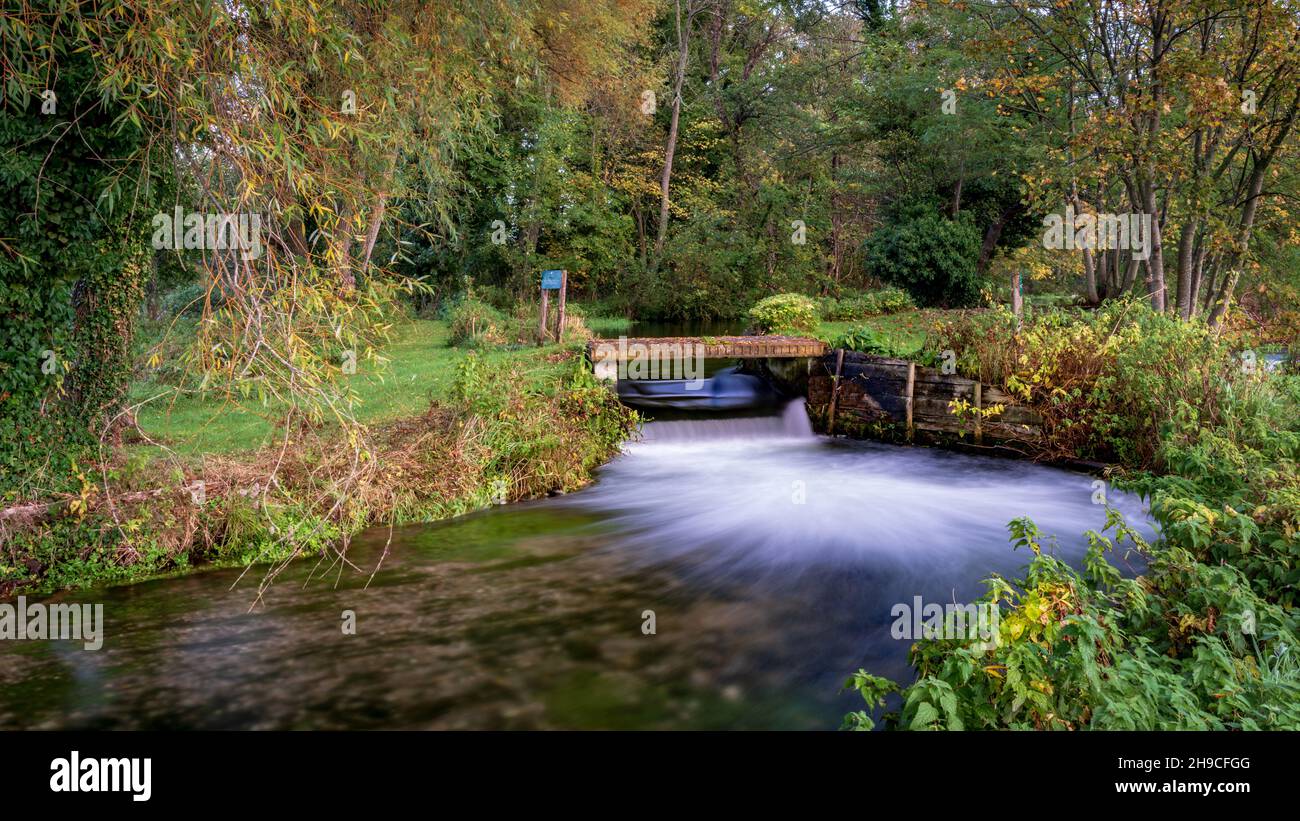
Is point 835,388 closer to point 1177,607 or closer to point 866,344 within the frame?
point 866,344

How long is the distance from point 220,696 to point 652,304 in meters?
27.4

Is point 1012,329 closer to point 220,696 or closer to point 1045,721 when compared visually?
point 1045,721

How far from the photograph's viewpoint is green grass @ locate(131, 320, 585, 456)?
410 inches

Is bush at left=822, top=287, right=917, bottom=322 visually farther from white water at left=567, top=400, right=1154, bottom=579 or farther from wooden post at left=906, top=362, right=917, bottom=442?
wooden post at left=906, top=362, right=917, bottom=442

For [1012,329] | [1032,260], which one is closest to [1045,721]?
[1012,329]

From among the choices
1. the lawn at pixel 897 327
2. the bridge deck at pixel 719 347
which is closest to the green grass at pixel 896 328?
the lawn at pixel 897 327

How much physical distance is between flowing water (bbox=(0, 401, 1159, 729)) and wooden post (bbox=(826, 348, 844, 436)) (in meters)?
2.89

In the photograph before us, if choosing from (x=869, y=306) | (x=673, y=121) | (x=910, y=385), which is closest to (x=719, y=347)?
(x=910, y=385)

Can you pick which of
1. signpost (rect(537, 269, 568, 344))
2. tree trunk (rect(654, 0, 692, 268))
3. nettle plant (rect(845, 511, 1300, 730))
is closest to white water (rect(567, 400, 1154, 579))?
nettle plant (rect(845, 511, 1300, 730))

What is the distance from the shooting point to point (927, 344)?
13.9m

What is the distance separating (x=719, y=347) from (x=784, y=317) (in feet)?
14.2

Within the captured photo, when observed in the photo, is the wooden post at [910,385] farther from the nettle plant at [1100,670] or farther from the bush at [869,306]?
the bush at [869,306]

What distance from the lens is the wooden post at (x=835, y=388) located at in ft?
48.1

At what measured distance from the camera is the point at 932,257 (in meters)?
25.8
